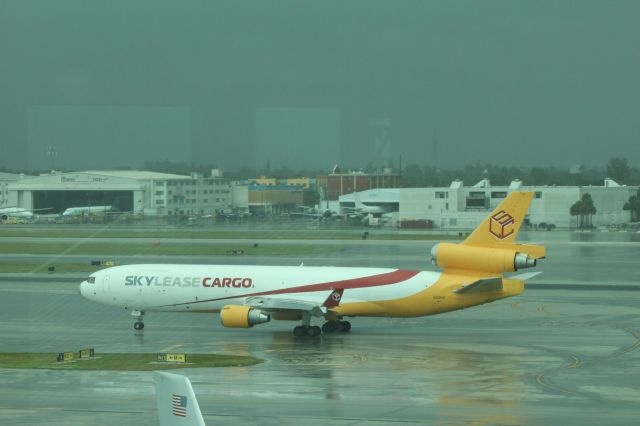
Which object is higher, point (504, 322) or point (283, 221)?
point (283, 221)

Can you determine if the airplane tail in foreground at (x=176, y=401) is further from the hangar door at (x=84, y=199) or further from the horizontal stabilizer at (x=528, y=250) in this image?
the hangar door at (x=84, y=199)

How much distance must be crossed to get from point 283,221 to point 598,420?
164ft

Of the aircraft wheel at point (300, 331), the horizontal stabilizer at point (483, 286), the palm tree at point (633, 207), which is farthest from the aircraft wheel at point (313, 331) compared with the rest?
Answer: the palm tree at point (633, 207)

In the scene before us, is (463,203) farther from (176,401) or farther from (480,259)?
(176,401)

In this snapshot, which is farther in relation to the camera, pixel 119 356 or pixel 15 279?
pixel 15 279

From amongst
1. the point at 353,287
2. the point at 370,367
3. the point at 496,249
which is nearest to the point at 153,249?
the point at 353,287

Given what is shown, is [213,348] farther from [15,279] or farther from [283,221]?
[283,221]

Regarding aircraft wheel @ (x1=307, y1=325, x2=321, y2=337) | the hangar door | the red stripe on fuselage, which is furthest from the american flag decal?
the hangar door

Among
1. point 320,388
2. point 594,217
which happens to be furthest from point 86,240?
point 594,217

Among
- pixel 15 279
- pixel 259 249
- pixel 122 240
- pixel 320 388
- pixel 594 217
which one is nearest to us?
pixel 320 388

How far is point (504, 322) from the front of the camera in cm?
4781

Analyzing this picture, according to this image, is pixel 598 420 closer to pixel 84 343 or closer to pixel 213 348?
pixel 213 348

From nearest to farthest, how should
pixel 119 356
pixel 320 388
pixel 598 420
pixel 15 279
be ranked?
pixel 598 420, pixel 320 388, pixel 119 356, pixel 15 279

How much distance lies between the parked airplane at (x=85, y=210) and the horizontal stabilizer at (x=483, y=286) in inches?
883
